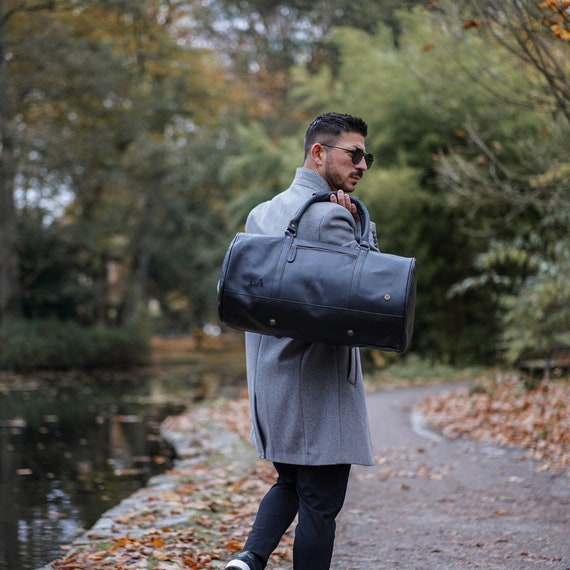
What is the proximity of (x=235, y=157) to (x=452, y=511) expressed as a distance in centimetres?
1925

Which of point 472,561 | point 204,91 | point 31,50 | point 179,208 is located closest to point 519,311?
point 472,561

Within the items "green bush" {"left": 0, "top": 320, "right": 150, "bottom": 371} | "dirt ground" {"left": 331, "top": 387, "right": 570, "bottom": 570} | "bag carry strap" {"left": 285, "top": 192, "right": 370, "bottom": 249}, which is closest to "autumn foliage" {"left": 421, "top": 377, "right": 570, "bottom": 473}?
"dirt ground" {"left": 331, "top": 387, "right": 570, "bottom": 570}

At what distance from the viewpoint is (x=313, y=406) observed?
10.6ft

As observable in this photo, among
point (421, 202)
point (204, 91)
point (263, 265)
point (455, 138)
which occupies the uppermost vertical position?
point (204, 91)

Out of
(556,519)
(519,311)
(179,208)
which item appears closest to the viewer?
(556,519)

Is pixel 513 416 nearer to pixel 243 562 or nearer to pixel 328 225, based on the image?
pixel 243 562

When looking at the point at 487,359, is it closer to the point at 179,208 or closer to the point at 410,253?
the point at 410,253

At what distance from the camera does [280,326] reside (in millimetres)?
3076

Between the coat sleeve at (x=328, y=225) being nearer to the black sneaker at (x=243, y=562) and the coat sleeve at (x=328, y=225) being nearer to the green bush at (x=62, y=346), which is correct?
the black sneaker at (x=243, y=562)

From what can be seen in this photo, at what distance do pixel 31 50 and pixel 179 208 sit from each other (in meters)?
11.2

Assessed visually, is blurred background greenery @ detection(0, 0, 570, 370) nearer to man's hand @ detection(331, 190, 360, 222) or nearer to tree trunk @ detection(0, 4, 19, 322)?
tree trunk @ detection(0, 4, 19, 322)

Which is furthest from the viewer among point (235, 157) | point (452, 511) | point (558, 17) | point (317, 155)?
point (235, 157)

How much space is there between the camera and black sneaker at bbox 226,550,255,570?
323 centimetres

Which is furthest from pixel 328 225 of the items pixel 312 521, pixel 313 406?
pixel 312 521
